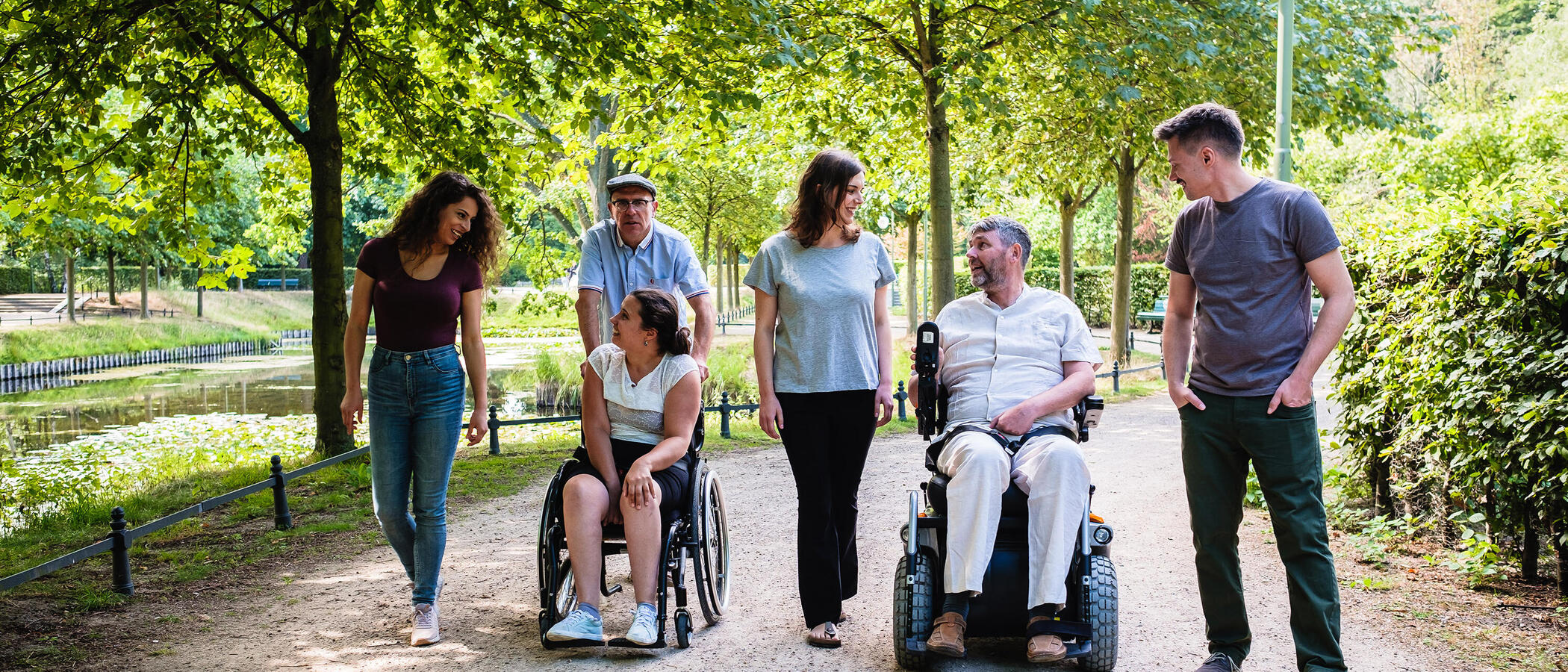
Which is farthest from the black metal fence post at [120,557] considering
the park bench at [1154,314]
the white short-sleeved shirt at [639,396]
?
the park bench at [1154,314]

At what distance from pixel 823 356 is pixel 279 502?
4347 mm

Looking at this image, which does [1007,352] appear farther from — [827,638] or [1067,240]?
[1067,240]

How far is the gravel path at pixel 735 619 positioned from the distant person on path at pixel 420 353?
365 mm

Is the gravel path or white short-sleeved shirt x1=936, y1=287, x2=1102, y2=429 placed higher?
white short-sleeved shirt x1=936, y1=287, x2=1102, y2=429

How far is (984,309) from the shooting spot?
15.0 feet

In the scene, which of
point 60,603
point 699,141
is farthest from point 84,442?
point 60,603

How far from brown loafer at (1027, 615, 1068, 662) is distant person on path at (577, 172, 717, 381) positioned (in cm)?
184

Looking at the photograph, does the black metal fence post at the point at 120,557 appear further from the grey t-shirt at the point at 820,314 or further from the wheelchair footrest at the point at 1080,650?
the wheelchair footrest at the point at 1080,650

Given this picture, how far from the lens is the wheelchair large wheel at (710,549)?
444 centimetres

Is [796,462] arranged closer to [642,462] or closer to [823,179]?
[642,462]

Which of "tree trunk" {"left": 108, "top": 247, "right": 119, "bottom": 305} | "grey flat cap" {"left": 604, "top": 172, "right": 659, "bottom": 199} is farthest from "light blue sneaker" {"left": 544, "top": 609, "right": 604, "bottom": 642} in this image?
"tree trunk" {"left": 108, "top": 247, "right": 119, "bottom": 305}

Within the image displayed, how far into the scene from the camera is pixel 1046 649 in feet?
12.6

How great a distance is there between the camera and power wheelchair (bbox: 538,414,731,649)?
424 centimetres

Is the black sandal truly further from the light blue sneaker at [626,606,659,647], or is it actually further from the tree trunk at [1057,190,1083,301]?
the tree trunk at [1057,190,1083,301]
